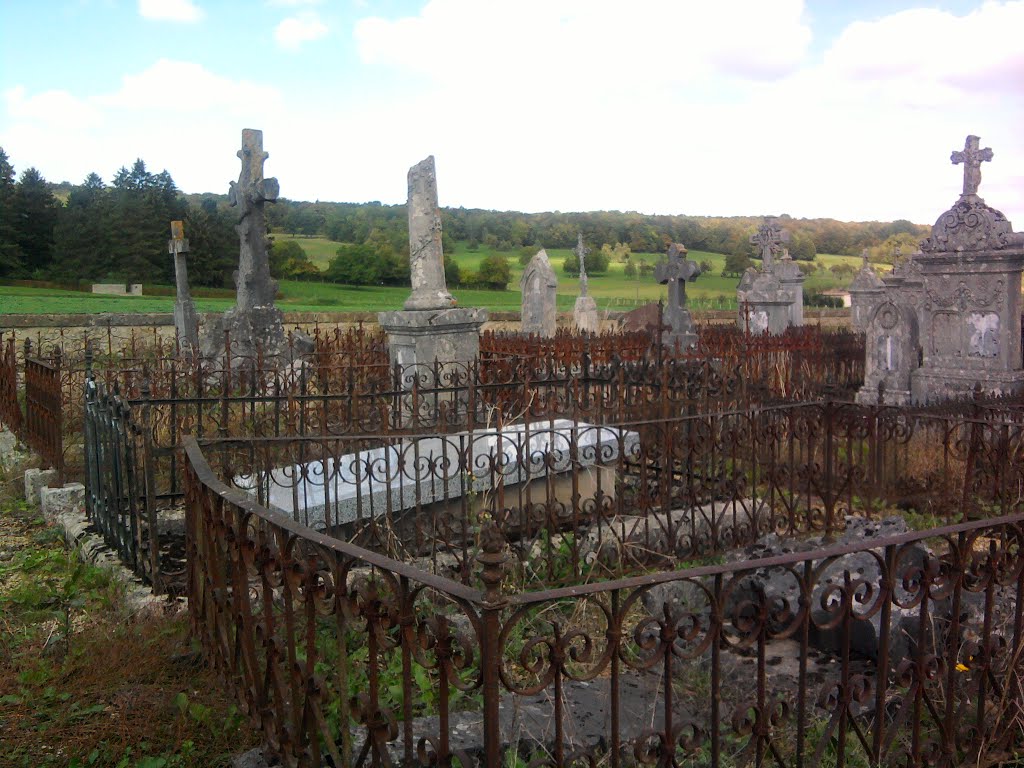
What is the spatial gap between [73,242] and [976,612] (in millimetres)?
30533

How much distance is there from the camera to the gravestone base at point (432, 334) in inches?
360

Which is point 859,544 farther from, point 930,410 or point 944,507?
point 930,410

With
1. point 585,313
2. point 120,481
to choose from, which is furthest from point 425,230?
point 585,313

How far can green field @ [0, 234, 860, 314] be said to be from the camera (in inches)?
845

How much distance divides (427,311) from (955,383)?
7209 mm

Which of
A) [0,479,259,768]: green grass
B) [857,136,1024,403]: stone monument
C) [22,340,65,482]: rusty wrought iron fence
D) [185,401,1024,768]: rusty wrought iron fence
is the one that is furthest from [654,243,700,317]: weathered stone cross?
[0,479,259,768]: green grass

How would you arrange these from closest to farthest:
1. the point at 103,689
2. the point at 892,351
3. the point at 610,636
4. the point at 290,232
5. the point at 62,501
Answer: the point at 610,636
the point at 103,689
the point at 62,501
the point at 892,351
the point at 290,232

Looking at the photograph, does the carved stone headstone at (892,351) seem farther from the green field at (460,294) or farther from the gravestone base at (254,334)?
the green field at (460,294)

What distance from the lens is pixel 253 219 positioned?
12.7 m

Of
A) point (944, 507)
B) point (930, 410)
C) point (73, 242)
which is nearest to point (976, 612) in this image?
point (944, 507)

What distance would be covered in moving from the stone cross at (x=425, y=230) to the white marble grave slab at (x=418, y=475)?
326 centimetres

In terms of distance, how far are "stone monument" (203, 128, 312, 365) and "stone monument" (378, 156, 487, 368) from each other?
386cm

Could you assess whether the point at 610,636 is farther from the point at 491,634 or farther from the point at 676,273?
the point at 676,273

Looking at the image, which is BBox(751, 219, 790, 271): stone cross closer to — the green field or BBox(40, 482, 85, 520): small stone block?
the green field
